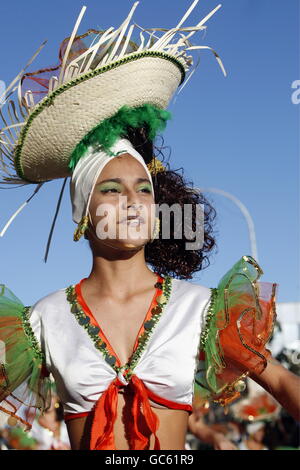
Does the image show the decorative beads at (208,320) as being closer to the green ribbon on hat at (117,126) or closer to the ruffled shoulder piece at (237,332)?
the ruffled shoulder piece at (237,332)

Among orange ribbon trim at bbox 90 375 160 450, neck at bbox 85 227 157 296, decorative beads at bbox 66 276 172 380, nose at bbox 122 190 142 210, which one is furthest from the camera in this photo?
neck at bbox 85 227 157 296

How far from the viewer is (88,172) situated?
3705 millimetres

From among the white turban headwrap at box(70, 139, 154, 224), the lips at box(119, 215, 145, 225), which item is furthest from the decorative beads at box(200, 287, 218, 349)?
the white turban headwrap at box(70, 139, 154, 224)

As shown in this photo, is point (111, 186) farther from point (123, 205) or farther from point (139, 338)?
point (139, 338)

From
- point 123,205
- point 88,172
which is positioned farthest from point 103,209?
point 88,172

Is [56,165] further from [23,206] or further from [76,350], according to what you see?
[76,350]

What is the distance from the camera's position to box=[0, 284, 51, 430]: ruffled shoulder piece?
3752 mm

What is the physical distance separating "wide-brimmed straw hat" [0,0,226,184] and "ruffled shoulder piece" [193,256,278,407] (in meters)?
0.91

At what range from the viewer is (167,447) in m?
3.39

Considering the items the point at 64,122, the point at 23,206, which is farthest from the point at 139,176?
the point at 23,206

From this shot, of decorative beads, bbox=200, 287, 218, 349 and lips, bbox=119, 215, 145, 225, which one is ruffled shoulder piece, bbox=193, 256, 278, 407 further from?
lips, bbox=119, 215, 145, 225

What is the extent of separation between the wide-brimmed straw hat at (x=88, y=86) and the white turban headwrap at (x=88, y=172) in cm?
10

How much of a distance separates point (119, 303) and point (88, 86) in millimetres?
976

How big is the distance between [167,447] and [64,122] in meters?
1.49
